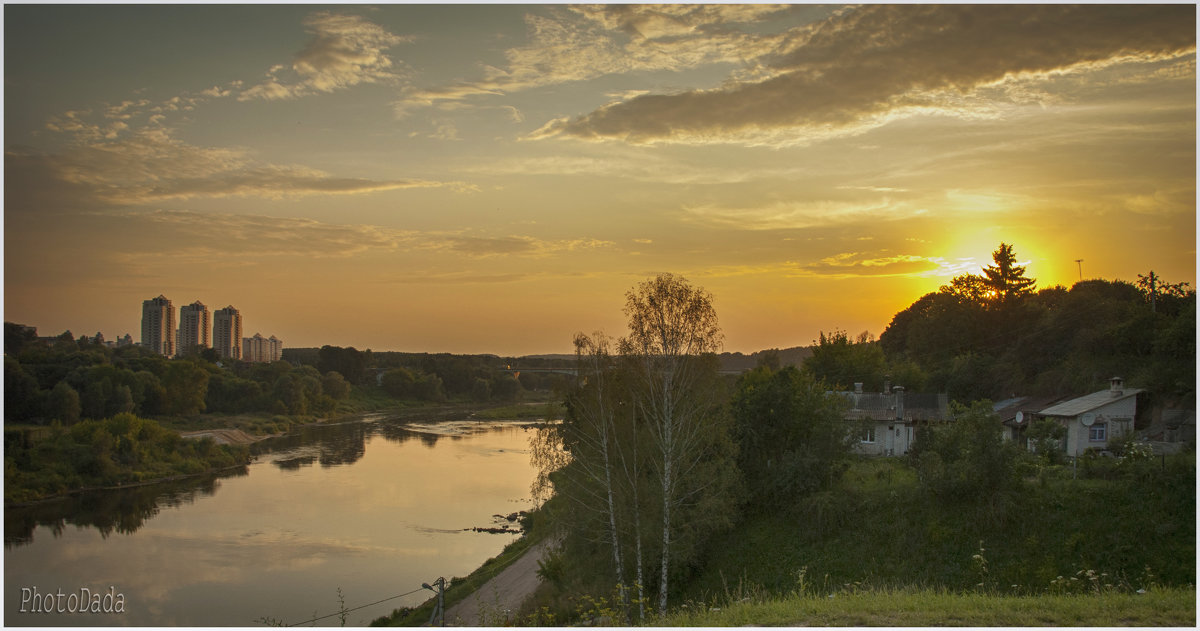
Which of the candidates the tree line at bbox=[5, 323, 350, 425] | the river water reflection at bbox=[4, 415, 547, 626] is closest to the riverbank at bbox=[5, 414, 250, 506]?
the tree line at bbox=[5, 323, 350, 425]

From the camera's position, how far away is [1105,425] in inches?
586

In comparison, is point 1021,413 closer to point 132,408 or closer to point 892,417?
point 892,417

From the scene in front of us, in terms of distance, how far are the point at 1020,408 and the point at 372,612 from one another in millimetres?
14495

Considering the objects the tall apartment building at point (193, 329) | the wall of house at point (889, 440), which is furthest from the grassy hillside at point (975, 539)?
the tall apartment building at point (193, 329)

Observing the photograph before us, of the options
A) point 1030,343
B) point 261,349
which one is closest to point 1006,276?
point 1030,343

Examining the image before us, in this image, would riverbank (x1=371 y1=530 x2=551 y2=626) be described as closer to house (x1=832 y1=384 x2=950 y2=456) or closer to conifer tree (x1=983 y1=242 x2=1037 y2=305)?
house (x1=832 y1=384 x2=950 y2=456)

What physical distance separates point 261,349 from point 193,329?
18.0 m

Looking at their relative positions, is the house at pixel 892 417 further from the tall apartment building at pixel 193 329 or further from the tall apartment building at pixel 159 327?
the tall apartment building at pixel 193 329

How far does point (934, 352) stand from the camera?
28.1 m

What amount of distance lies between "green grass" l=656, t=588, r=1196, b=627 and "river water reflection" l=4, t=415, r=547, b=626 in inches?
365

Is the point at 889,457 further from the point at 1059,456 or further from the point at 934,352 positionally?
the point at 934,352

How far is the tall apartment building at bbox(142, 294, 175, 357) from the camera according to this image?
82.8 ft

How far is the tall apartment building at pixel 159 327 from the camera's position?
25234mm

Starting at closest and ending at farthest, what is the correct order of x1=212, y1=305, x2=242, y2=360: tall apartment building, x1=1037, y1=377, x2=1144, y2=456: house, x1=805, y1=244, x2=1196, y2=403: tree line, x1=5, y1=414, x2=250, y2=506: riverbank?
1. x1=1037, y1=377, x2=1144, y2=456: house
2. x1=805, y1=244, x2=1196, y2=403: tree line
3. x1=5, y1=414, x2=250, y2=506: riverbank
4. x1=212, y1=305, x2=242, y2=360: tall apartment building
